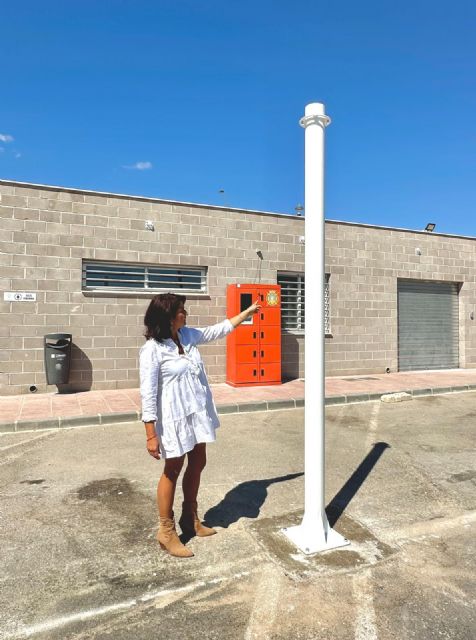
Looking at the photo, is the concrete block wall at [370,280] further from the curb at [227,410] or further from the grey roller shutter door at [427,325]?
the curb at [227,410]

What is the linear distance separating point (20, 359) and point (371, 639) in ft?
28.2

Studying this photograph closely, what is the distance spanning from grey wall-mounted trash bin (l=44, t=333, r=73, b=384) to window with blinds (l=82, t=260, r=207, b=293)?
50.5 inches

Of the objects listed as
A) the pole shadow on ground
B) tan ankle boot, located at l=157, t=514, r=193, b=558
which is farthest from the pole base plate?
tan ankle boot, located at l=157, t=514, r=193, b=558

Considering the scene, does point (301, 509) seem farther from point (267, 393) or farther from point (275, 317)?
point (275, 317)

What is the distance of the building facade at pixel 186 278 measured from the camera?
9406 mm

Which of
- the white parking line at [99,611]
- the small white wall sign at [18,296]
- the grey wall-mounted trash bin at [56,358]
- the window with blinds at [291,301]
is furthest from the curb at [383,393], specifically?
the white parking line at [99,611]

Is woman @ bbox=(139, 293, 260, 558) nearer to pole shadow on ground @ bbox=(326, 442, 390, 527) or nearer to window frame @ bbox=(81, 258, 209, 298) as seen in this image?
pole shadow on ground @ bbox=(326, 442, 390, 527)

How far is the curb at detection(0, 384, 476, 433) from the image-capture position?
6973 mm

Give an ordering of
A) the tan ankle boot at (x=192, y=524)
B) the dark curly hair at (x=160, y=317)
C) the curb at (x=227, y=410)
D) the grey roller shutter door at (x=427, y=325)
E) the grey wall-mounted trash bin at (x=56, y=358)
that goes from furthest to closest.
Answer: the grey roller shutter door at (x=427, y=325) < the grey wall-mounted trash bin at (x=56, y=358) < the curb at (x=227, y=410) < the tan ankle boot at (x=192, y=524) < the dark curly hair at (x=160, y=317)

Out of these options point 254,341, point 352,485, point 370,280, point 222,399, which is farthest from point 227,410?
point 370,280

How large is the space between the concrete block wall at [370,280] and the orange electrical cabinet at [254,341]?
7.56ft

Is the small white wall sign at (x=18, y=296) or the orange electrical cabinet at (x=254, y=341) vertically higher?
the small white wall sign at (x=18, y=296)

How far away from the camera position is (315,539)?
326 cm

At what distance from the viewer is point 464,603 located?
8.68 feet
